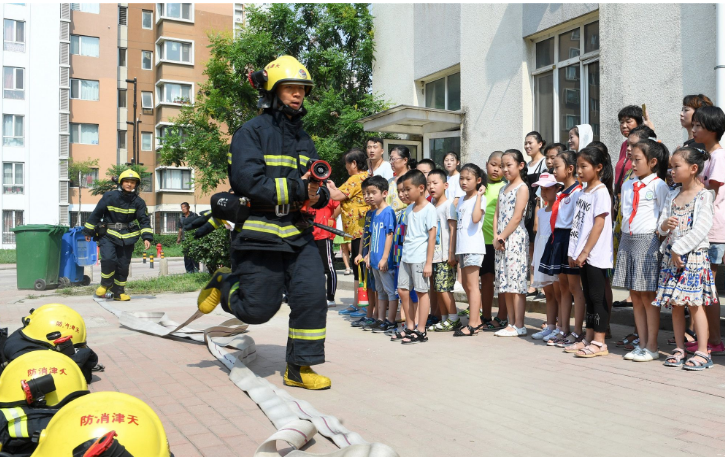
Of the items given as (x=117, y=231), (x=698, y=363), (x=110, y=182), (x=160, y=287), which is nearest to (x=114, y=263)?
(x=117, y=231)

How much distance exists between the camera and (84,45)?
4653cm

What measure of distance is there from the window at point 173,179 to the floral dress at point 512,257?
4378 cm

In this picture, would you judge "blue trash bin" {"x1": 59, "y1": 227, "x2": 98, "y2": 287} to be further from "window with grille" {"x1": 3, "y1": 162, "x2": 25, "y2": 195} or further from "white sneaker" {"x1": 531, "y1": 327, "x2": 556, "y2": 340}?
"window with grille" {"x1": 3, "y1": 162, "x2": 25, "y2": 195}

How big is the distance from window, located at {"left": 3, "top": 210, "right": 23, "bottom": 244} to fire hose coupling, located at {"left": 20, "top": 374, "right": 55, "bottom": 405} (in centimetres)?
4347

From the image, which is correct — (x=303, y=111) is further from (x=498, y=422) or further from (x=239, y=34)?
(x=239, y=34)

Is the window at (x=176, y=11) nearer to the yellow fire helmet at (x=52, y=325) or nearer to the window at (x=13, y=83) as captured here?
the window at (x=13, y=83)

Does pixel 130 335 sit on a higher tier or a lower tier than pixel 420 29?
lower

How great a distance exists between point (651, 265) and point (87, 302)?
9281mm

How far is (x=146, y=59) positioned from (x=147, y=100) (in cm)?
333

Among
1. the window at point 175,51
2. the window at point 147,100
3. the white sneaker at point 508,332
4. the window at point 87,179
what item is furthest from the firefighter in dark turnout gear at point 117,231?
the window at point 147,100

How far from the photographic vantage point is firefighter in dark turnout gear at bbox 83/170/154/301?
36.8 feet

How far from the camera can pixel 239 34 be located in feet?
68.4

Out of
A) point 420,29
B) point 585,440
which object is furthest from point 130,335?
point 420,29

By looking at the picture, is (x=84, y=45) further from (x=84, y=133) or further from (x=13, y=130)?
(x=13, y=130)
